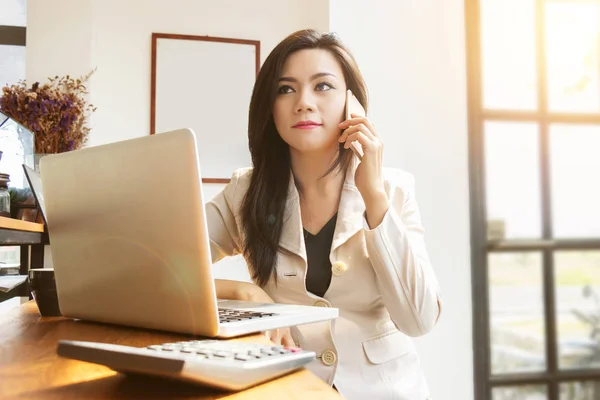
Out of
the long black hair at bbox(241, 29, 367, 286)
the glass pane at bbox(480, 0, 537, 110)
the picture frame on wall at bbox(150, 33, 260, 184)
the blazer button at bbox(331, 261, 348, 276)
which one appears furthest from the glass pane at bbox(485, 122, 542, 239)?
the blazer button at bbox(331, 261, 348, 276)

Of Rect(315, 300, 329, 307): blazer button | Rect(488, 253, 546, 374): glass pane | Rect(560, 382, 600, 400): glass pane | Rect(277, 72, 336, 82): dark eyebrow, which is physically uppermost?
Rect(277, 72, 336, 82): dark eyebrow

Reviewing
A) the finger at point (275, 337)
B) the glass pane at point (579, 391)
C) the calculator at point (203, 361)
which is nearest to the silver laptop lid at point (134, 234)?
the calculator at point (203, 361)

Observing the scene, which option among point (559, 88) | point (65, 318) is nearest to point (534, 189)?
point (559, 88)

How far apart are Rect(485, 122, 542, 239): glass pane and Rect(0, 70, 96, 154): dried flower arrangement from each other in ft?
6.23

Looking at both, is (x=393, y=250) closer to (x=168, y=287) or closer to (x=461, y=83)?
(x=168, y=287)

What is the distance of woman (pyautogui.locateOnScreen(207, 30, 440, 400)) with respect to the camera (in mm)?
1154

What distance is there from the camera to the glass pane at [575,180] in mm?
2652

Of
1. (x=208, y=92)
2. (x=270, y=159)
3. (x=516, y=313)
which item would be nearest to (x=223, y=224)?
(x=270, y=159)

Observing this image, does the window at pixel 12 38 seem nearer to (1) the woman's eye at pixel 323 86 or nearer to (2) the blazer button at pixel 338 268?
(1) the woman's eye at pixel 323 86

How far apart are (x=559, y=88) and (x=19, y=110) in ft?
8.19

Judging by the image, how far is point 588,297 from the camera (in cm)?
268

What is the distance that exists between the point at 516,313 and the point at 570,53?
1290 mm

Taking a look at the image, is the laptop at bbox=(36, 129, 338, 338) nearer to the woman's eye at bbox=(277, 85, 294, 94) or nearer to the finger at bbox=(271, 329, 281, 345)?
the finger at bbox=(271, 329, 281, 345)

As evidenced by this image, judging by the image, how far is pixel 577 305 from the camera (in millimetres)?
2670
